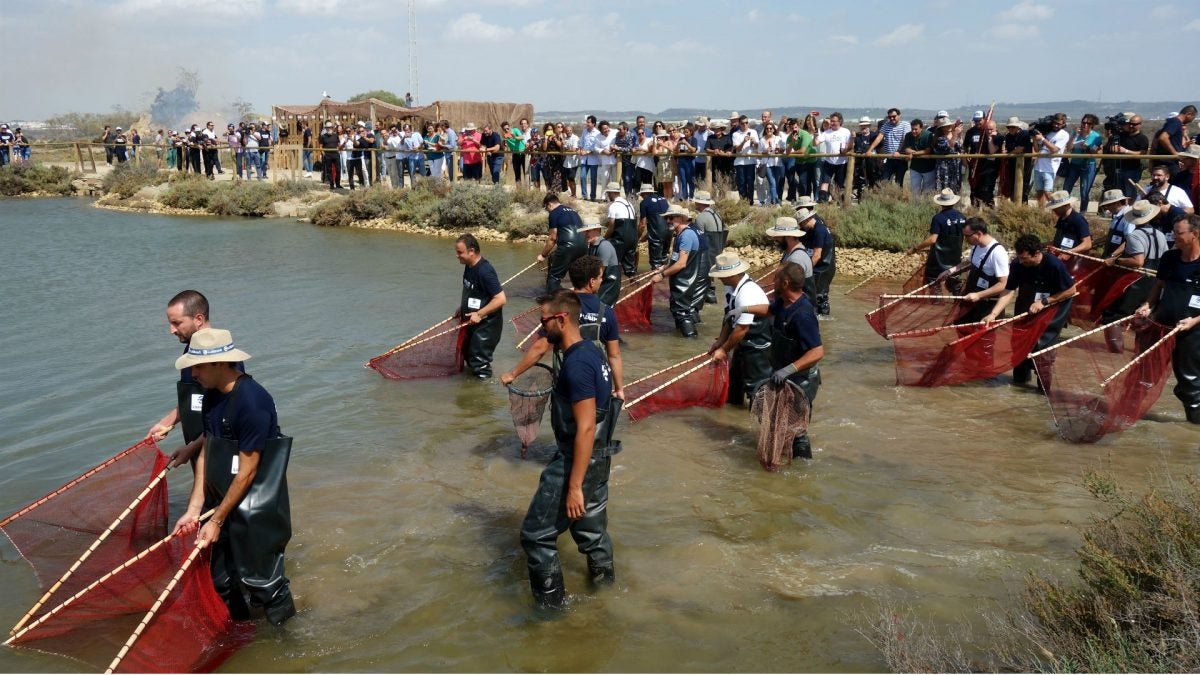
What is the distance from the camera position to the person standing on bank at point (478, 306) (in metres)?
9.57

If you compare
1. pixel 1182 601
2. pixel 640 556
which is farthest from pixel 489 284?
pixel 1182 601

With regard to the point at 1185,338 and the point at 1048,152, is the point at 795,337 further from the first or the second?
the point at 1048,152

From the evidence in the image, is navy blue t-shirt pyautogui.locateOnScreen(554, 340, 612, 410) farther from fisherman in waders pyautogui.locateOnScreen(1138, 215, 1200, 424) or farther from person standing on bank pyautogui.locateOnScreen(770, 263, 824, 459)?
fisherman in waders pyautogui.locateOnScreen(1138, 215, 1200, 424)

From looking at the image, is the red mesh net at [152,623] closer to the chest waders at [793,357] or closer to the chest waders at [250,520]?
the chest waders at [250,520]

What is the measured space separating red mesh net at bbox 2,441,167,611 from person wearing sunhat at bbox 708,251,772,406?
4.80 m

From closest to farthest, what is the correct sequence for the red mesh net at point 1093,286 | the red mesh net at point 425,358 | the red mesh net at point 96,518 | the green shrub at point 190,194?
the red mesh net at point 96,518 < the red mesh net at point 425,358 < the red mesh net at point 1093,286 < the green shrub at point 190,194

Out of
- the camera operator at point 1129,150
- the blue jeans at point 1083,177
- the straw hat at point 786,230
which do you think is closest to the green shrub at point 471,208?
the blue jeans at point 1083,177

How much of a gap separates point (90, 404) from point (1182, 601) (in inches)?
399

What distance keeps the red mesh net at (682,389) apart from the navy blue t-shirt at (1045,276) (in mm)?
3292

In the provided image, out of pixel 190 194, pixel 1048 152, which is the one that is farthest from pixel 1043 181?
pixel 190 194

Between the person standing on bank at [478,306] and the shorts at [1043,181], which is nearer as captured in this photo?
the person standing on bank at [478,306]

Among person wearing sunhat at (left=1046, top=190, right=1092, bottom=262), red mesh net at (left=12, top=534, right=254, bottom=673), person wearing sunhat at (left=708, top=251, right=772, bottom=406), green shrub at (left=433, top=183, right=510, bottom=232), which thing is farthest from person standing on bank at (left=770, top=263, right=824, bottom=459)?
green shrub at (left=433, top=183, right=510, bottom=232)

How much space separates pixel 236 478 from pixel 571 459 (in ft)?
5.97

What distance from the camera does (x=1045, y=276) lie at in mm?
9383
